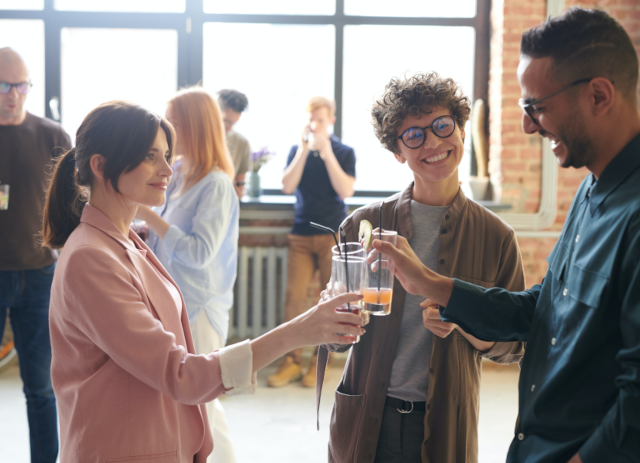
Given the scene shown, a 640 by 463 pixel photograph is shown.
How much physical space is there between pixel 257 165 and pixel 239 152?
21cm

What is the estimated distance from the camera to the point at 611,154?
1.00m

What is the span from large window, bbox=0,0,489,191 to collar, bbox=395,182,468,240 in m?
2.95

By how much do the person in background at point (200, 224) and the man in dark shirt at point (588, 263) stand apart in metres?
1.48

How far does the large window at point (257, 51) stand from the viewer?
14.3 ft

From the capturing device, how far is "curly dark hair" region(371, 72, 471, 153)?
1483mm

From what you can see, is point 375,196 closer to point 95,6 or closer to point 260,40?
point 260,40

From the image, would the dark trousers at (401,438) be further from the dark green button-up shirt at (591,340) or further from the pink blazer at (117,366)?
the pink blazer at (117,366)

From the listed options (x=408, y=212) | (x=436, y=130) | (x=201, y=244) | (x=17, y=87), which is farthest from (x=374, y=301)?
(x=17, y=87)

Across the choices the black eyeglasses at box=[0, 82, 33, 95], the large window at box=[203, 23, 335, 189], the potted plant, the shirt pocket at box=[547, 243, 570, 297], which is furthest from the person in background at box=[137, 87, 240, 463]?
the large window at box=[203, 23, 335, 189]

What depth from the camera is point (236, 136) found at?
Answer: 4098 millimetres

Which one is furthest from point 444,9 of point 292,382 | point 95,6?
point 292,382

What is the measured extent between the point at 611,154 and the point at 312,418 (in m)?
2.73

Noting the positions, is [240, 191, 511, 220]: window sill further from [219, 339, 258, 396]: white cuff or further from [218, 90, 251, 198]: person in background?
[219, 339, 258, 396]: white cuff

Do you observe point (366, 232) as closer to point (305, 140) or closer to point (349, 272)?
point (349, 272)
